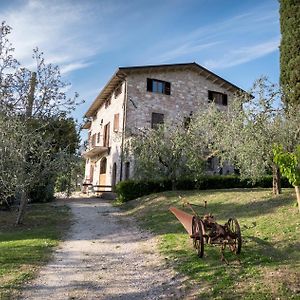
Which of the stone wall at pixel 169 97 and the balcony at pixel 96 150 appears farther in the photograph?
the balcony at pixel 96 150

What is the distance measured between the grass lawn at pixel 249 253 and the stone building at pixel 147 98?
1183 centimetres

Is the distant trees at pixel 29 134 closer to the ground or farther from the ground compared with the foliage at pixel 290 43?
closer to the ground

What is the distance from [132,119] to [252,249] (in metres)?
19.4

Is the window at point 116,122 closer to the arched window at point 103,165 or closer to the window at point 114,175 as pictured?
the window at point 114,175

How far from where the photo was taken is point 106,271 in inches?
307

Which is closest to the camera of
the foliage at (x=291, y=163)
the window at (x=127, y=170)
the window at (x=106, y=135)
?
the foliage at (x=291, y=163)

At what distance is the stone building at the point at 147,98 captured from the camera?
26906 mm

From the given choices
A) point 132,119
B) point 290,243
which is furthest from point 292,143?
point 132,119

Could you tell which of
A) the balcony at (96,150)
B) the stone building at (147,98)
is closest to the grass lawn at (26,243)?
the stone building at (147,98)

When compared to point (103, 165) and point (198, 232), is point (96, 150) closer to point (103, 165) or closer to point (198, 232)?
point (103, 165)

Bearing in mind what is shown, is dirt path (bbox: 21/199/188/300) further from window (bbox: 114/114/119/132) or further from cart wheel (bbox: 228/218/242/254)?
window (bbox: 114/114/119/132)

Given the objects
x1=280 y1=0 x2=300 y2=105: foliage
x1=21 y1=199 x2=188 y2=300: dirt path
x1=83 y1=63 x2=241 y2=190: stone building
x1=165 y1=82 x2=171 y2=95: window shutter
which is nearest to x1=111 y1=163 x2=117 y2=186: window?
x1=83 y1=63 x2=241 y2=190: stone building

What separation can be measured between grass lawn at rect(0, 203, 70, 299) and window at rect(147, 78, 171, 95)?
43.7ft

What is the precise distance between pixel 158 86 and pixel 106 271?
72.1 feet
